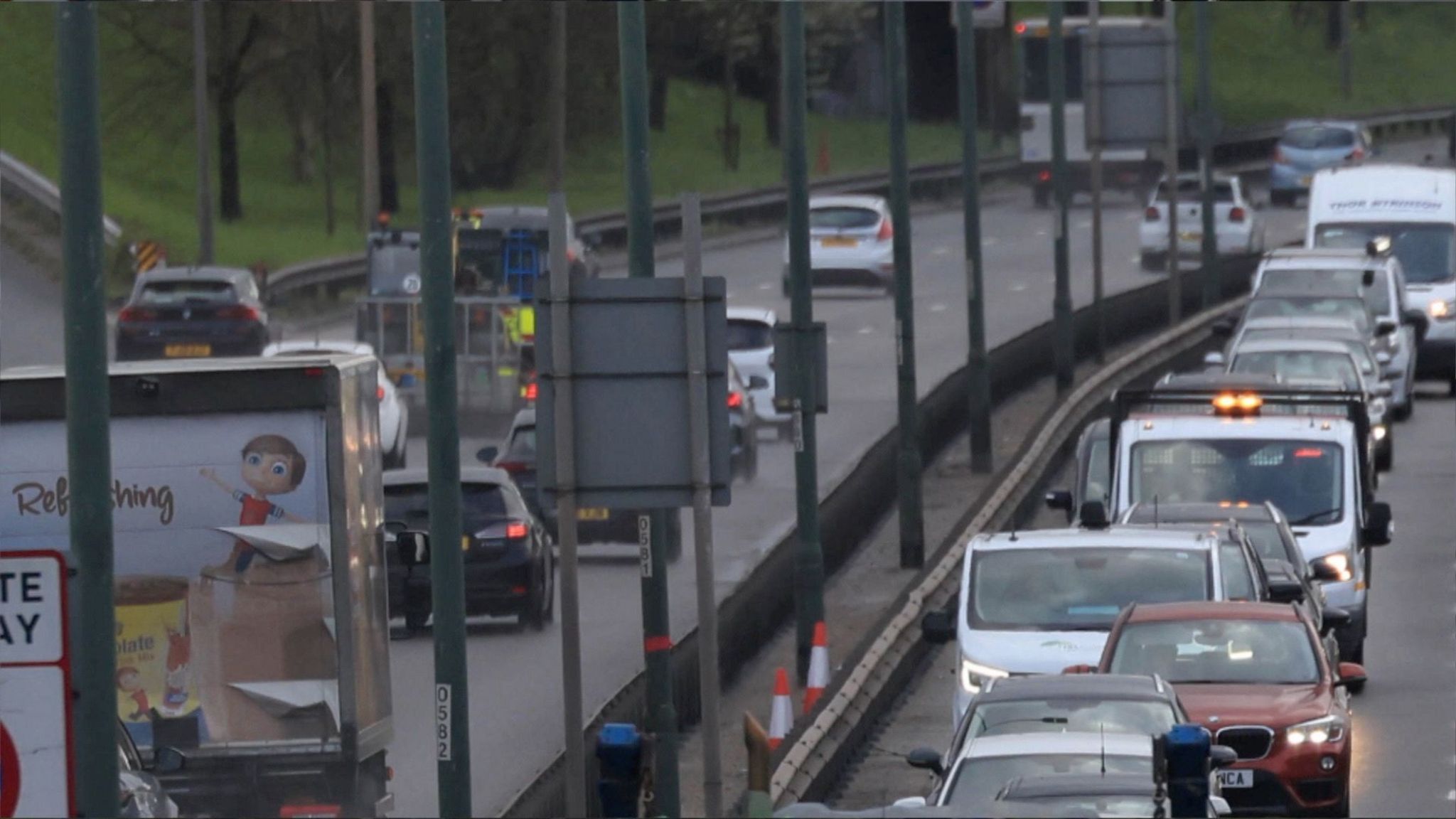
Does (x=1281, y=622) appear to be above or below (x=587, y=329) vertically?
below

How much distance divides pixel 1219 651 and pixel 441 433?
16.3 ft

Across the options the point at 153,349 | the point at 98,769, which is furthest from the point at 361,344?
the point at 98,769

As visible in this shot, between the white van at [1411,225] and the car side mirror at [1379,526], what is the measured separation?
16.2 m

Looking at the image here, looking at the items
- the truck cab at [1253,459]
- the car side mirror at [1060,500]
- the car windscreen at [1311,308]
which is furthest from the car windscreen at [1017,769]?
the car windscreen at [1311,308]

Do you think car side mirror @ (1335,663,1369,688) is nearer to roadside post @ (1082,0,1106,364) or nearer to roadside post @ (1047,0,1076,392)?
roadside post @ (1047,0,1076,392)

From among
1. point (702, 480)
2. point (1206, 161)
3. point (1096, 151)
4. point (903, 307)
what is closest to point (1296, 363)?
point (903, 307)

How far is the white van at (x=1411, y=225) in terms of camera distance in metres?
37.6

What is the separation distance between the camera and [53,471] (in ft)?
47.1

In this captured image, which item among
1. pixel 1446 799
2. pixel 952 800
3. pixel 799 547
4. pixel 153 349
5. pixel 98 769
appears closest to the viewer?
pixel 98 769

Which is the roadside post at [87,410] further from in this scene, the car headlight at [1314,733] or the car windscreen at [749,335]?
A: the car windscreen at [749,335]

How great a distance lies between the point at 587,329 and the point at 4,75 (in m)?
12.7

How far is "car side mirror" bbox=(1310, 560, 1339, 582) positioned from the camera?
21.5 meters

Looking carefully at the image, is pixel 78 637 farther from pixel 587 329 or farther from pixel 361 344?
pixel 361 344

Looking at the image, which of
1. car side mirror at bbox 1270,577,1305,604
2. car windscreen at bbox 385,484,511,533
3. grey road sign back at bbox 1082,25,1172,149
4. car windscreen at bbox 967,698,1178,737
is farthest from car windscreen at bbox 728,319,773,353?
car windscreen at bbox 967,698,1178,737
